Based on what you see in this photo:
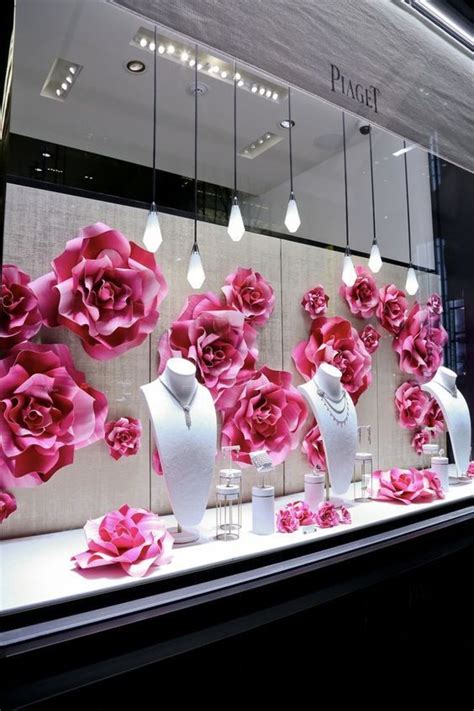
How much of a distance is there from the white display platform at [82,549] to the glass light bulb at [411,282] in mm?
1028

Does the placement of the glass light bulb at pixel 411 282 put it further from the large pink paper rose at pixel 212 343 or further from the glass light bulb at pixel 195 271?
the glass light bulb at pixel 195 271

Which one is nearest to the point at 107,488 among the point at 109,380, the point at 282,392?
the point at 109,380

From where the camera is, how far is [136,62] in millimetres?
1484

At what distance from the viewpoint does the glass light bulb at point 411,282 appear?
215 centimetres

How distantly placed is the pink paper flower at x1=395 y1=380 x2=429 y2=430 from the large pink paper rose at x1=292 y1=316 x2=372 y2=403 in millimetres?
216

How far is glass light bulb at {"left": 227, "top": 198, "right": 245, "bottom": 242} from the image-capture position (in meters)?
1.68

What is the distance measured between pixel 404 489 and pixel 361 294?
87cm

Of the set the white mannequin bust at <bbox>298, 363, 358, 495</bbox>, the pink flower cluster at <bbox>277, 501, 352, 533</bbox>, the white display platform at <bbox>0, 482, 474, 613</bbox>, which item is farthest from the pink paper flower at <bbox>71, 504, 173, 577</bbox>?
the white mannequin bust at <bbox>298, 363, 358, 495</bbox>

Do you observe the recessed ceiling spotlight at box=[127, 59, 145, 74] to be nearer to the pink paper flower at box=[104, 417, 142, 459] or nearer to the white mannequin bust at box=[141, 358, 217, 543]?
the white mannequin bust at box=[141, 358, 217, 543]

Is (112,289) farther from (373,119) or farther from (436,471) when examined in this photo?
(436,471)

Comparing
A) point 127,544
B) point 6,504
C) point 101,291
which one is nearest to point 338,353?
point 101,291

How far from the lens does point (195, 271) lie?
5.22ft

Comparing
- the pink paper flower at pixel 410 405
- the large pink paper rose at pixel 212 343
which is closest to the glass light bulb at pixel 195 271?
the large pink paper rose at pixel 212 343

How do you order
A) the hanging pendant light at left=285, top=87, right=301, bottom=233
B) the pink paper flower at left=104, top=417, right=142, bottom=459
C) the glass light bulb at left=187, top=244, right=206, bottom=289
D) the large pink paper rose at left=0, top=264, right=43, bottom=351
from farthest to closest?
1. the hanging pendant light at left=285, top=87, right=301, bottom=233
2. the glass light bulb at left=187, top=244, right=206, bottom=289
3. the pink paper flower at left=104, top=417, right=142, bottom=459
4. the large pink paper rose at left=0, top=264, right=43, bottom=351
